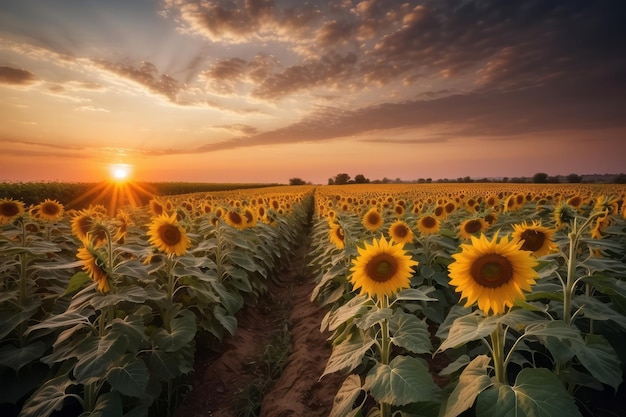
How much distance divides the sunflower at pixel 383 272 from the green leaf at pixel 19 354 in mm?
3225

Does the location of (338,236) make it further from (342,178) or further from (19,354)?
(342,178)

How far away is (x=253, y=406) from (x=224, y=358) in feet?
3.49

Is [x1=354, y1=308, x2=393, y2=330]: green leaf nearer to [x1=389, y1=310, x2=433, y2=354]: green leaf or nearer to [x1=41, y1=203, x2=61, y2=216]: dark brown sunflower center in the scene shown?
[x1=389, y1=310, x2=433, y2=354]: green leaf

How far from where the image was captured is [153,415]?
3.91m

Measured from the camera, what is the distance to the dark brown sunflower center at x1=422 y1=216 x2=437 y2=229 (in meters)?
5.85

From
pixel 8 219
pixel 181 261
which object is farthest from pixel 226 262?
pixel 8 219

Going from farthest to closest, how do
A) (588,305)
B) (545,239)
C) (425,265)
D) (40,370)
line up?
1. (425,265)
2. (40,370)
3. (545,239)
4. (588,305)

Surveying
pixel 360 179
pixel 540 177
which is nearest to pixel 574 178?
pixel 540 177

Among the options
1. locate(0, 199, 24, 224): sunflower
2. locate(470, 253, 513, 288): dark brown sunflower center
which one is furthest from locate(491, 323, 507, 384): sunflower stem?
locate(0, 199, 24, 224): sunflower

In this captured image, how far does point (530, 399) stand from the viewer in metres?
1.82

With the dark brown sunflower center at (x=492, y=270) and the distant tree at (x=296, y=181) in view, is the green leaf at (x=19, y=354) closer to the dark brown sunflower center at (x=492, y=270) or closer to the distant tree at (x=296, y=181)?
the dark brown sunflower center at (x=492, y=270)

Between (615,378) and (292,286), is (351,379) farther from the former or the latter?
(292,286)

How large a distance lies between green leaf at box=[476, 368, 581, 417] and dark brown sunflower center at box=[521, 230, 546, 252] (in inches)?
68.6

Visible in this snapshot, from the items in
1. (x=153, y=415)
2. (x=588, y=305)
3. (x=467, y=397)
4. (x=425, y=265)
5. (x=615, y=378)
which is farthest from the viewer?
(x=425, y=265)
